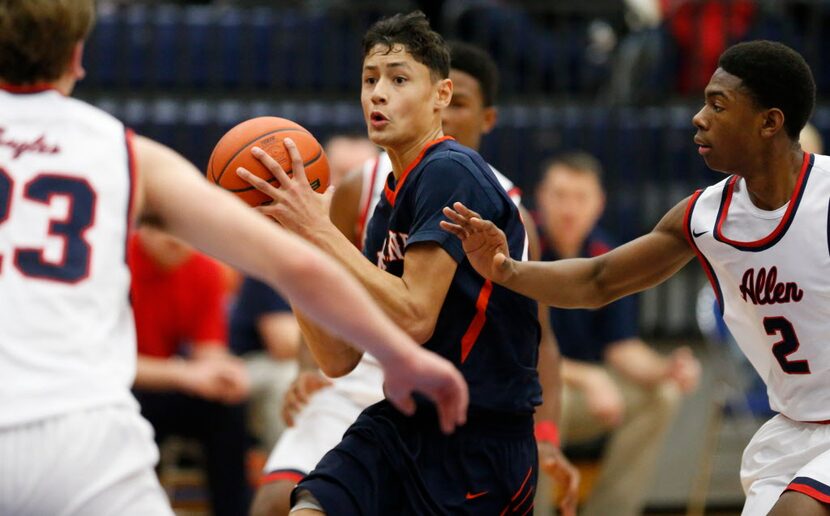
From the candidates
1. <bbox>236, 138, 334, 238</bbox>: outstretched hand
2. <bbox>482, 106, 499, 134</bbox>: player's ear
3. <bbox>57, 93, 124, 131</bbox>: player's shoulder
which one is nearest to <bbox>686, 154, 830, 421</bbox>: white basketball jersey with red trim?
<bbox>236, 138, 334, 238</bbox>: outstretched hand

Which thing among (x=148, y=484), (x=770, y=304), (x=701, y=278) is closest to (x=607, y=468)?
(x=701, y=278)

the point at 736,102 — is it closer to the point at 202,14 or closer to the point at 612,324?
the point at 612,324

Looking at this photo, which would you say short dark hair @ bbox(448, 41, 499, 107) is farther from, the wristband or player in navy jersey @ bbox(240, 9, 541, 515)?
the wristband

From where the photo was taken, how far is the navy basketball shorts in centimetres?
390

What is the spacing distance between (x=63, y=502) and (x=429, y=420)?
157 centimetres

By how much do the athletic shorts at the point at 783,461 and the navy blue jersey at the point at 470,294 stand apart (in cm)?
75

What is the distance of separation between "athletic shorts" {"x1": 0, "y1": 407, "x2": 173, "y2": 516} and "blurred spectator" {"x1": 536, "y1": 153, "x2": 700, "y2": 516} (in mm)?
5172

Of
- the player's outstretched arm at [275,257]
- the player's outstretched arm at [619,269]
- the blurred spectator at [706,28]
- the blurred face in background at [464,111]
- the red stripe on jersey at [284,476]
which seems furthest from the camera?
the blurred spectator at [706,28]

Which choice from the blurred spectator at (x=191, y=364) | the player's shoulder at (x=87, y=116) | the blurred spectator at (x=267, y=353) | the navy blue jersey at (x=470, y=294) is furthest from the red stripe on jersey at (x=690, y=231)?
the blurred spectator at (x=267, y=353)

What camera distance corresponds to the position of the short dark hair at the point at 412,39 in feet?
13.6

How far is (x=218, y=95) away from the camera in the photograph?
987 cm

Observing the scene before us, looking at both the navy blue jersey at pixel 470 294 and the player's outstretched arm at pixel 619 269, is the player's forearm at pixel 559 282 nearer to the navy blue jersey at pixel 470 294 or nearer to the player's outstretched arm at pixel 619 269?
the player's outstretched arm at pixel 619 269

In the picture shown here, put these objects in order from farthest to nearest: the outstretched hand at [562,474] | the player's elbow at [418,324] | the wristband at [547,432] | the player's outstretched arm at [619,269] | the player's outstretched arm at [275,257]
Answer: the wristband at [547,432], the outstretched hand at [562,474], the player's outstretched arm at [619,269], the player's elbow at [418,324], the player's outstretched arm at [275,257]

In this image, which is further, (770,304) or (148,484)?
(770,304)
